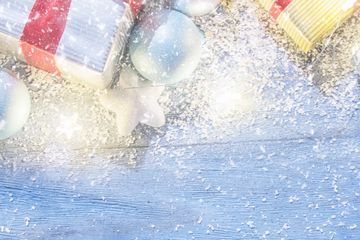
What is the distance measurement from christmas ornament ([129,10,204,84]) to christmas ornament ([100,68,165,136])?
0.07m

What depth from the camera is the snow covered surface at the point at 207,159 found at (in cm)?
172

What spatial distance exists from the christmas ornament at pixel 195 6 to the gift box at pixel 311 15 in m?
0.18

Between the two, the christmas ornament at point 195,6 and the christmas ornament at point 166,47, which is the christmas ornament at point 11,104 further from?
the christmas ornament at point 195,6

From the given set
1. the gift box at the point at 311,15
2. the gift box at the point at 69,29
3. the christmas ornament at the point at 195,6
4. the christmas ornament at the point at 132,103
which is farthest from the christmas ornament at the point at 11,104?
the gift box at the point at 311,15

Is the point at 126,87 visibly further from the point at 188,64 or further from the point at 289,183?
the point at 289,183

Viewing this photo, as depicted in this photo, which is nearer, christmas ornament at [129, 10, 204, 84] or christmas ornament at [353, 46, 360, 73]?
christmas ornament at [129, 10, 204, 84]

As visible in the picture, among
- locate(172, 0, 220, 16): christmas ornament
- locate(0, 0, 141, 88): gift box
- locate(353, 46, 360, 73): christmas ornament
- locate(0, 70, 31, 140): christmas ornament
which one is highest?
locate(353, 46, 360, 73): christmas ornament

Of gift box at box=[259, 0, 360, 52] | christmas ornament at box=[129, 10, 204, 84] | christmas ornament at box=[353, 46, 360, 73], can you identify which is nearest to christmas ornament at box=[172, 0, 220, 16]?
christmas ornament at box=[129, 10, 204, 84]

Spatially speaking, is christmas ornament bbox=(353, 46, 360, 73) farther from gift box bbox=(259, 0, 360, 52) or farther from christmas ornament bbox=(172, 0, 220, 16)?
christmas ornament bbox=(172, 0, 220, 16)

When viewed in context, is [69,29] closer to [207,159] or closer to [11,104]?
[11,104]

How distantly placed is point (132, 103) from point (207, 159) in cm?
29

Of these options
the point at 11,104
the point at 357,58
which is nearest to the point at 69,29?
the point at 11,104

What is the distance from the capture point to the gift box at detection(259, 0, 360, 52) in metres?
1.63

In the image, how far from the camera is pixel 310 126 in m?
1.74
